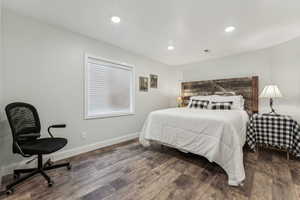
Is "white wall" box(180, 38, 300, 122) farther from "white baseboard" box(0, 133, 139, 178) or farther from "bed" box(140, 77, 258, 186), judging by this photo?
"white baseboard" box(0, 133, 139, 178)

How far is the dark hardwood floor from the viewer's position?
1.45 m

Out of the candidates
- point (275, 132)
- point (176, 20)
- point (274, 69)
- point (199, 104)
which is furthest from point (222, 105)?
point (176, 20)

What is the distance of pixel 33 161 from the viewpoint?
2027mm

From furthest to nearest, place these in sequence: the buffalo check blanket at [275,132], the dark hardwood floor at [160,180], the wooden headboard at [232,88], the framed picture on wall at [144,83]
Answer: the framed picture on wall at [144,83] < the wooden headboard at [232,88] < the buffalo check blanket at [275,132] < the dark hardwood floor at [160,180]

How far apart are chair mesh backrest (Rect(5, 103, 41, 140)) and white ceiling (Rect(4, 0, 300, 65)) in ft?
4.45

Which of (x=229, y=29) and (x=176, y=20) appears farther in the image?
(x=229, y=29)

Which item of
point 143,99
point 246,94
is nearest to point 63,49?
point 143,99

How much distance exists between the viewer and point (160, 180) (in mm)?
1705

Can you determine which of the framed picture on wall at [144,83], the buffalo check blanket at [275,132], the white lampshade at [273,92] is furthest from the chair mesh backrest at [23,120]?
the white lampshade at [273,92]

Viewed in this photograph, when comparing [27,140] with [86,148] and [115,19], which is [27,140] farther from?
[115,19]

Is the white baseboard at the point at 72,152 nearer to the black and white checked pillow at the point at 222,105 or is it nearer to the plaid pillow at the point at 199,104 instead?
the plaid pillow at the point at 199,104

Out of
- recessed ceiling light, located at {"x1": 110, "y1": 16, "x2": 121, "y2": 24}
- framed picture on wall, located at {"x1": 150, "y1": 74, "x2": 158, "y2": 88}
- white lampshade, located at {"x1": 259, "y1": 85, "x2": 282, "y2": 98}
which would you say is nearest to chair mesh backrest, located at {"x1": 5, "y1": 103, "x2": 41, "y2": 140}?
recessed ceiling light, located at {"x1": 110, "y1": 16, "x2": 121, "y2": 24}

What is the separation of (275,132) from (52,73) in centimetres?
398

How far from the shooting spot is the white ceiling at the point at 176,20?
1719 millimetres
